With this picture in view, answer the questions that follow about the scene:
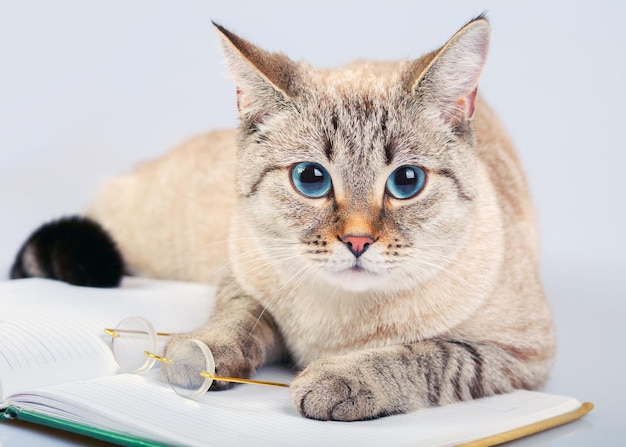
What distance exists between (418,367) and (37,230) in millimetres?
1932

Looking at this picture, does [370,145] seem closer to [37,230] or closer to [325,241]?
[325,241]

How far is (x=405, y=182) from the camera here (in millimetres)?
2342

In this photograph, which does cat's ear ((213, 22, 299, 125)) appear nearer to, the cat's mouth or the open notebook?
the cat's mouth

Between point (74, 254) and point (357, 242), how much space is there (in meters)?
1.67

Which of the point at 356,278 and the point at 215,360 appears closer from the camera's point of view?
the point at 356,278

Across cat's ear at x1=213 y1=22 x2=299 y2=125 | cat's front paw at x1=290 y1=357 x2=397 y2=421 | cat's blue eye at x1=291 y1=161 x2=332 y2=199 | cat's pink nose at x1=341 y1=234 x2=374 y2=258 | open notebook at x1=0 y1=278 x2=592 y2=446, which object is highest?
cat's ear at x1=213 y1=22 x2=299 y2=125

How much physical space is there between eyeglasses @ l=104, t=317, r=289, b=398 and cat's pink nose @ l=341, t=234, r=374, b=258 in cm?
47

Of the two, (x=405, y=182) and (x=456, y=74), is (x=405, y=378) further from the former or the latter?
(x=456, y=74)

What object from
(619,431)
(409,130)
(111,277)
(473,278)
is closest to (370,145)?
(409,130)

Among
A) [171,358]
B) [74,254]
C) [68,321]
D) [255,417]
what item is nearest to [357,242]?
[255,417]

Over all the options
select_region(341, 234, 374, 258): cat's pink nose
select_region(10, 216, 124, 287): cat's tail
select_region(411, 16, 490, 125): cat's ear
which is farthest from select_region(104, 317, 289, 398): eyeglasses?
select_region(411, 16, 490, 125): cat's ear

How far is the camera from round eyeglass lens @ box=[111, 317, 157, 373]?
2.61 meters

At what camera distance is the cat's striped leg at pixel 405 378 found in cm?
219

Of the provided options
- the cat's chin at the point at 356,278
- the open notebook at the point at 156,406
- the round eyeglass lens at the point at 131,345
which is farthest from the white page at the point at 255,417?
the cat's chin at the point at 356,278
